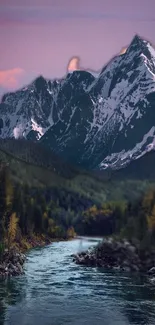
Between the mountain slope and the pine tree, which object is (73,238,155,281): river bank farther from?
the mountain slope

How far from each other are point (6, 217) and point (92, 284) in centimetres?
1101

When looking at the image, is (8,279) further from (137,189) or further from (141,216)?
(137,189)

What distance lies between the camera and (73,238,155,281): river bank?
21406 mm

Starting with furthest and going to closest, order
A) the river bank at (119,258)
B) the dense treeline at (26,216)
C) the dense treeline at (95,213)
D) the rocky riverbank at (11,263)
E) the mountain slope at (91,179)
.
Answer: the rocky riverbank at (11,263) → the river bank at (119,258) → the dense treeline at (26,216) → the dense treeline at (95,213) → the mountain slope at (91,179)

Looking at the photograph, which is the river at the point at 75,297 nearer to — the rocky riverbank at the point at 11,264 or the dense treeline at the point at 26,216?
the rocky riverbank at the point at 11,264

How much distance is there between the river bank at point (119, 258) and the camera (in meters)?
21.4

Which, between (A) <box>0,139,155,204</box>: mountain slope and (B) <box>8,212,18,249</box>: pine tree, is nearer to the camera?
(A) <box>0,139,155,204</box>: mountain slope

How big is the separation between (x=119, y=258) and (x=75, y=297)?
25.5 feet

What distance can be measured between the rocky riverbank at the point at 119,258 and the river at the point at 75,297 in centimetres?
89

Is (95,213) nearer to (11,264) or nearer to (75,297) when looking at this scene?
(75,297)

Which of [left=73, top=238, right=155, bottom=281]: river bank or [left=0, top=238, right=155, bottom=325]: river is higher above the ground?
[left=73, top=238, right=155, bottom=281]: river bank

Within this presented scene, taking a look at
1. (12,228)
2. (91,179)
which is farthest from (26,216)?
(91,179)

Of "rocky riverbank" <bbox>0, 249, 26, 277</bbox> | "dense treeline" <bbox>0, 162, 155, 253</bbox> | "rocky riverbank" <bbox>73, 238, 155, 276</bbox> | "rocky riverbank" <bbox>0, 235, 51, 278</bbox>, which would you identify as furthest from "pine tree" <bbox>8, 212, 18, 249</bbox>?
"dense treeline" <bbox>0, 162, 155, 253</bbox>

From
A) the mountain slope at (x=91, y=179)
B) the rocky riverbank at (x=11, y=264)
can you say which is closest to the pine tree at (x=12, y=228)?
the rocky riverbank at (x=11, y=264)
